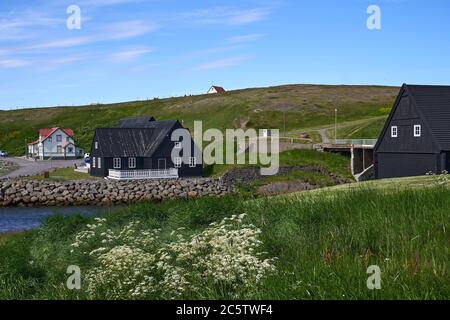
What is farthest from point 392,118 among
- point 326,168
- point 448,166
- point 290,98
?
point 290,98

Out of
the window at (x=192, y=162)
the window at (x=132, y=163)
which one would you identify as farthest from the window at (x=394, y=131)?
the window at (x=132, y=163)

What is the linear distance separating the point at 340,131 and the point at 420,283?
3419 inches

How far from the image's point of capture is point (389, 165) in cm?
5588

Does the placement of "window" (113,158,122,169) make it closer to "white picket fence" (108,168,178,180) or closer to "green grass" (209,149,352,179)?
"white picket fence" (108,168,178,180)

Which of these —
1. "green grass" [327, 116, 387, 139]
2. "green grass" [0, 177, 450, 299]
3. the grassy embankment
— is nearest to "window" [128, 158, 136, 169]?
the grassy embankment

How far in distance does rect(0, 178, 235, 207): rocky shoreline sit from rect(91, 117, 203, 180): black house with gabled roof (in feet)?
15.6

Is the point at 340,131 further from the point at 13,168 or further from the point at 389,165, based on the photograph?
the point at 13,168

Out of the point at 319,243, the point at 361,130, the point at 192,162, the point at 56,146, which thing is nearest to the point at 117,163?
the point at 192,162

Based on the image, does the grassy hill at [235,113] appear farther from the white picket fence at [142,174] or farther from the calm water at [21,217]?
the calm water at [21,217]

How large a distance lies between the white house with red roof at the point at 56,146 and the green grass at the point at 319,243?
94.9m

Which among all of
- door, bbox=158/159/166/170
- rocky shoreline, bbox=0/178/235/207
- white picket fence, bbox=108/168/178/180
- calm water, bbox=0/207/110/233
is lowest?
calm water, bbox=0/207/110/233

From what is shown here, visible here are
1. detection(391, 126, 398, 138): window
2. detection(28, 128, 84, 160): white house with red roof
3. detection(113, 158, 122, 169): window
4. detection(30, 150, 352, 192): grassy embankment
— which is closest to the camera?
detection(391, 126, 398, 138): window

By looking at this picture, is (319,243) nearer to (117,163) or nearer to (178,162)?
(178,162)

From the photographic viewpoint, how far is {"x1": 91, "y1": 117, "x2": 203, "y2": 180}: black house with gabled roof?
6744 cm
